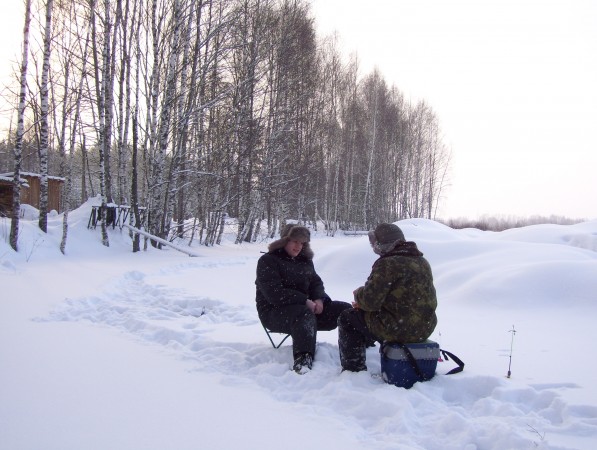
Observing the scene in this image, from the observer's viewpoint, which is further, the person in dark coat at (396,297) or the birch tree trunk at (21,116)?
the birch tree trunk at (21,116)

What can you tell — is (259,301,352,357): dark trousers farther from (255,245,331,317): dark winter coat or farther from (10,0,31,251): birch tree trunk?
(10,0,31,251): birch tree trunk

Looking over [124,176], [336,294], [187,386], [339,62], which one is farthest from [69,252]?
[339,62]

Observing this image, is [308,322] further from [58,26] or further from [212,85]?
[58,26]

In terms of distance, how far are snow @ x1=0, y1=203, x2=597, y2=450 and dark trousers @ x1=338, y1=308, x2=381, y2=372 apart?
5.5 inches

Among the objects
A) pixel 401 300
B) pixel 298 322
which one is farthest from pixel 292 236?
pixel 401 300

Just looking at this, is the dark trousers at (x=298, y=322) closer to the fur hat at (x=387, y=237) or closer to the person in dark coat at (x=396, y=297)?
the person in dark coat at (x=396, y=297)

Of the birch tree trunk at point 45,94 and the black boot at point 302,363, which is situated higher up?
the birch tree trunk at point 45,94

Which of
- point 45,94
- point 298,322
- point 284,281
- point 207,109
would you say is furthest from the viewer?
point 207,109

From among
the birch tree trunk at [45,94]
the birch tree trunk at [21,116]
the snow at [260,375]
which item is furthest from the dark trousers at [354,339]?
the birch tree trunk at [45,94]

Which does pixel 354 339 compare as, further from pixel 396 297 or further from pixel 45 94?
pixel 45 94

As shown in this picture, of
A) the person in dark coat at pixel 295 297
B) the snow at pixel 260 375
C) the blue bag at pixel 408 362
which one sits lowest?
the snow at pixel 260 375

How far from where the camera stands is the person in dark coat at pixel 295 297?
367 centimetres

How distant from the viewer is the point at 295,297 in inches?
151

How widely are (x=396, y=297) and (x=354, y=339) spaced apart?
1.65 ft
